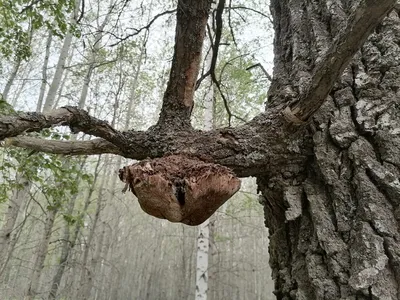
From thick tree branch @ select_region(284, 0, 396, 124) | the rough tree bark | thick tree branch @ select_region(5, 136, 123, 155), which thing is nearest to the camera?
thick tree branch @ select_region(284, 0, 396, 124)

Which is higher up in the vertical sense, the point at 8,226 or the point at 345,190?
the point at 8,226

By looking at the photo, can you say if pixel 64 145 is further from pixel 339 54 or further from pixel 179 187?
pixel 339 54

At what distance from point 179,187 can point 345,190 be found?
1.57 feet

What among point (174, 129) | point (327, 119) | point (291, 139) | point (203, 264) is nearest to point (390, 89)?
point (327, 119)

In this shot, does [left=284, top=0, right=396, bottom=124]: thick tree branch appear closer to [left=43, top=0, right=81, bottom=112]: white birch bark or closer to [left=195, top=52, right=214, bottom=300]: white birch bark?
[left=195, top=52, right=214, bottom=300]: white birch bark

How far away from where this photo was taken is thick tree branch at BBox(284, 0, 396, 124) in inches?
23.3

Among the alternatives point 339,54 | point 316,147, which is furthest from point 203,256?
point 339,54

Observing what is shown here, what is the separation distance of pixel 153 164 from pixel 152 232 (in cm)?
1511

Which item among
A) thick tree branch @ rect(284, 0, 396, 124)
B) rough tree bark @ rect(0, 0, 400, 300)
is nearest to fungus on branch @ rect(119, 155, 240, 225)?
rough tree bark @ rect(0, 0, 400, 300)

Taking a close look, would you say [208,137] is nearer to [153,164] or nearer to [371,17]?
[153,164]

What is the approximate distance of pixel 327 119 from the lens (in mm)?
1041

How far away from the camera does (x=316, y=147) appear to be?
3.36 ft

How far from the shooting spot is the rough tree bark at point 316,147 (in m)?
0.82

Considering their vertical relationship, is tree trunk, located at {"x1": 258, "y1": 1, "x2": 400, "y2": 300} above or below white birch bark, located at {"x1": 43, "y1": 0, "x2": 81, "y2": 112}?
below
